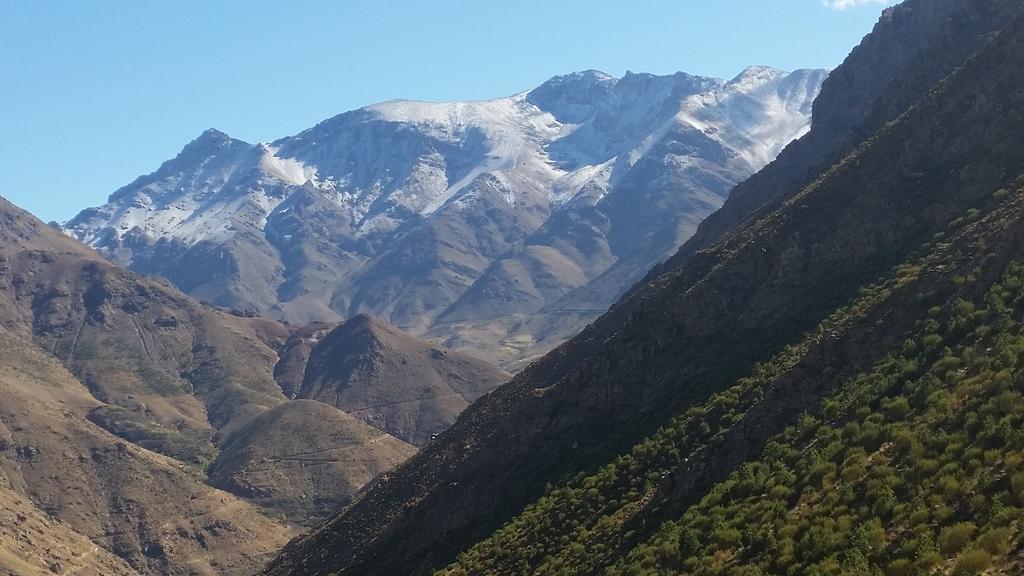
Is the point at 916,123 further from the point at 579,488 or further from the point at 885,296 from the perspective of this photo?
the point at 579,488

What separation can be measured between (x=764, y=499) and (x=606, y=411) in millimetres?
28017

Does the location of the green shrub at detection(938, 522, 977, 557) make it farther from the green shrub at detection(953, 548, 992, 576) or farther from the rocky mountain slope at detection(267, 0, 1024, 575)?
the green shrub at detection(953, 548, 992, 576)

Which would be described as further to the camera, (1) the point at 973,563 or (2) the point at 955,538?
(2) the point at 955,538

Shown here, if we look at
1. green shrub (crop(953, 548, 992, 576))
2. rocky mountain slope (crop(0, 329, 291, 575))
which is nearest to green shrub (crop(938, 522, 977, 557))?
green shrub (crop(953, 548, 992, 576))

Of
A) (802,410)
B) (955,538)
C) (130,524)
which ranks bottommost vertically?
(955,538)

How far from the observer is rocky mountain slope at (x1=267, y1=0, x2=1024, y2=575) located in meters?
33.3

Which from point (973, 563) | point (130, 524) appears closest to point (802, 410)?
point (973, 563)

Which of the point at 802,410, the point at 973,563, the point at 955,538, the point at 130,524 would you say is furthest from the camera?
the point at 130,524

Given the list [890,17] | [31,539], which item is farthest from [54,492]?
[890,17]

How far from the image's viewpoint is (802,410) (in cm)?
4606

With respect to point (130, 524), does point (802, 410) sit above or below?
below

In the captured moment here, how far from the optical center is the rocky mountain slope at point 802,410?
33.3 m

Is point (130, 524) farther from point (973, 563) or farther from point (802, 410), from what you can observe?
point (973, 563)

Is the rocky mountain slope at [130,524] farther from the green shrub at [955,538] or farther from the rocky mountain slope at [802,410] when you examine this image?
the green shrub at [955,538]
